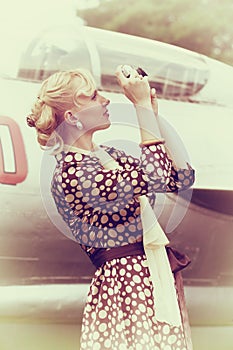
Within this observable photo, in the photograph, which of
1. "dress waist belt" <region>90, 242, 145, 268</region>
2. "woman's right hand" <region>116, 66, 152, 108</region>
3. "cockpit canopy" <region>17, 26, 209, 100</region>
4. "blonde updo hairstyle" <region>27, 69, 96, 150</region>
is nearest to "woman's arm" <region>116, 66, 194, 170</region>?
"woman's right hand" <region>116, 66, 152, 108</region>

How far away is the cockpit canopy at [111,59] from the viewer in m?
2.44


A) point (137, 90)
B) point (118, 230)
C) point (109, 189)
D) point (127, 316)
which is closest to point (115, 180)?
point (109, 189)

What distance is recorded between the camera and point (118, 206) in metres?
1.51

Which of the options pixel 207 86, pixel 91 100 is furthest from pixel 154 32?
pixel 91 100

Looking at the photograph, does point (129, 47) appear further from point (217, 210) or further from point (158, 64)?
point (217, 210)

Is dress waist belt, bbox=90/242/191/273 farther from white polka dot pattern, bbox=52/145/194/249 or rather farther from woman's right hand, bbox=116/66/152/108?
woman's right hand, bbox=116/66/152/108

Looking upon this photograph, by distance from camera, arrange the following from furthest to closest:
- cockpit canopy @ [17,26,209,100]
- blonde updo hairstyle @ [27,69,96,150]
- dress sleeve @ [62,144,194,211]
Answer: cockpit canopy @ [17,26,209,100], blonde updo hairstyle @ [27,69,96,150], dress sleeve @ [62,144,194,211]

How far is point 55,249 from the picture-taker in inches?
88.0

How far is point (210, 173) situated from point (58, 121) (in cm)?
92

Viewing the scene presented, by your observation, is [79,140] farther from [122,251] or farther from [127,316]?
[127,316]

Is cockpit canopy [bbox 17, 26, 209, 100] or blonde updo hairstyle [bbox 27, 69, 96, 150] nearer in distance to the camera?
blonde updo hairstyle [bbox 27, 69, 96, 150]

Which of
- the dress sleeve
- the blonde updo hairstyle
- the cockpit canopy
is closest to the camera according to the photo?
the dress sleeve

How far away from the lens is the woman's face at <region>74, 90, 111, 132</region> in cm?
156

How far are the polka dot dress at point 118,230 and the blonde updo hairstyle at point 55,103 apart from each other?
0.22 ft
